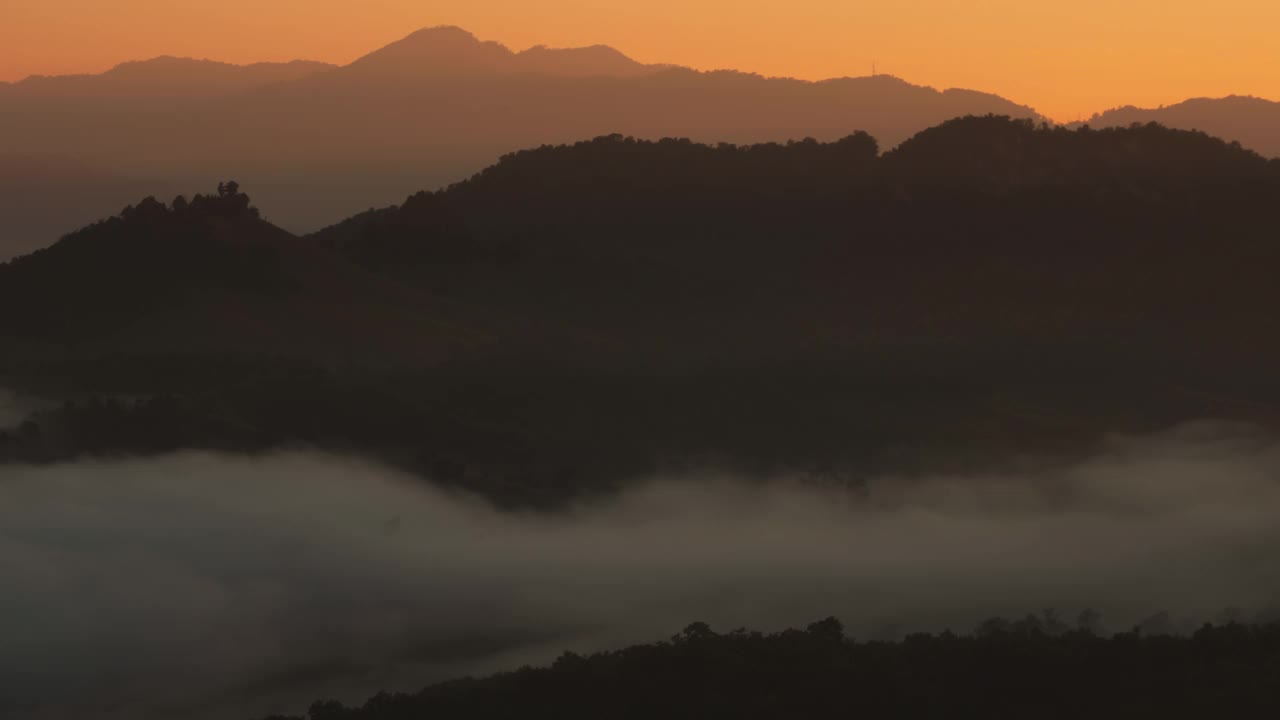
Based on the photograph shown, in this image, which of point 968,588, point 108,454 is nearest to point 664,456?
point 108,454

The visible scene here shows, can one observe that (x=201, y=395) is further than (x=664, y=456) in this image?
No

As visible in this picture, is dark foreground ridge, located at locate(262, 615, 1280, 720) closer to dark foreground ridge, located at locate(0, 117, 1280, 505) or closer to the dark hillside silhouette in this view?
dark foreground ridge, located at locate(0, 117, 1280, 505)

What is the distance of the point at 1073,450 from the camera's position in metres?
176

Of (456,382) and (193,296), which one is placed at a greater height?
(193,296)

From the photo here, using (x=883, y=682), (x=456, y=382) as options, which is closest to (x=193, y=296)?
(x=456, y=382)

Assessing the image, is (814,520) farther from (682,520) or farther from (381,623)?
(381,623)

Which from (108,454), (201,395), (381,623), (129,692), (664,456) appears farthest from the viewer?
(664,456)

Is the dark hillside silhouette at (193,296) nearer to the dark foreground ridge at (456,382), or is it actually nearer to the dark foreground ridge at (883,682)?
the dark foreground ridge at (456,382)

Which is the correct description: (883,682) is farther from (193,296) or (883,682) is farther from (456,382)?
(193,296)

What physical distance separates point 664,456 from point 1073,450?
3606cm

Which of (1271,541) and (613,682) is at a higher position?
(1271,541)

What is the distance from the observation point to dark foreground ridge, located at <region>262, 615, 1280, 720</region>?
2494 inches

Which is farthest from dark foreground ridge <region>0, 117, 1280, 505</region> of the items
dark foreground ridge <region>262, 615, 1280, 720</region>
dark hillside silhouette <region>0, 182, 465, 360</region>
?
dark foreground ridge <region>262, 615, 1280, 720</region>

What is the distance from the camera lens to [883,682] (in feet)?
216
